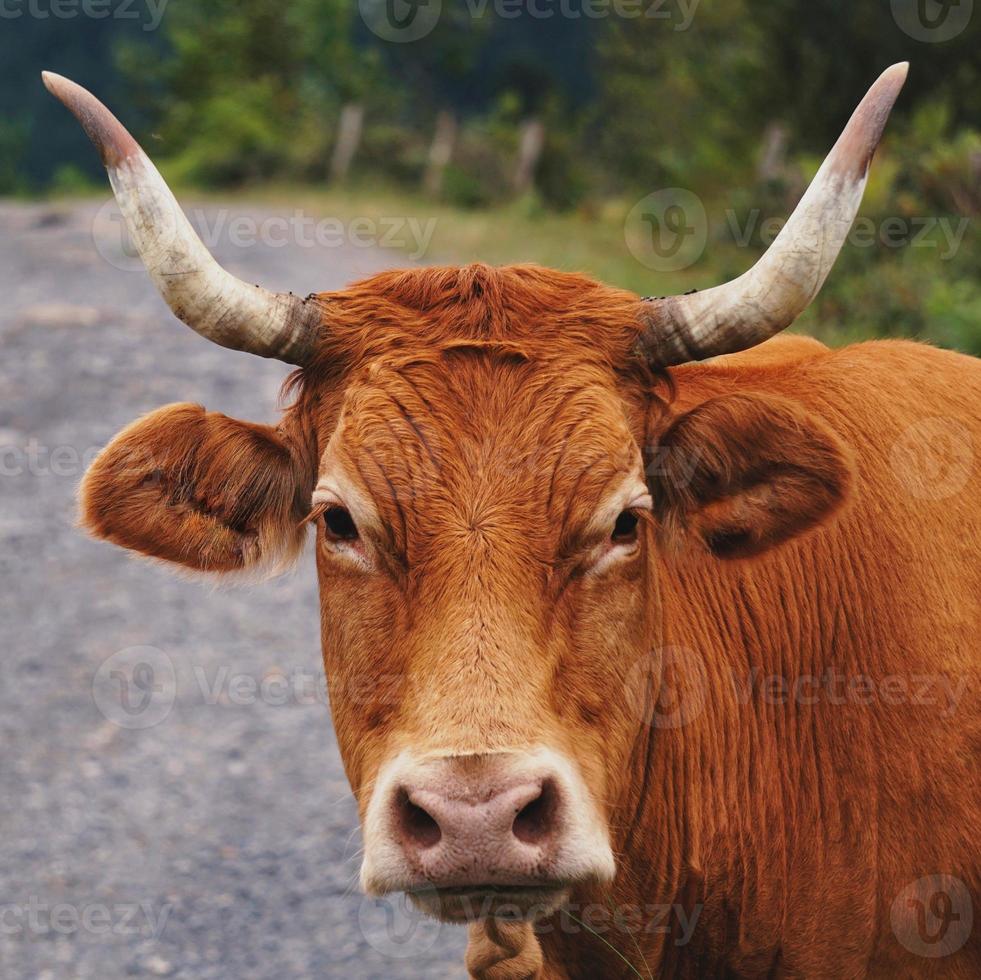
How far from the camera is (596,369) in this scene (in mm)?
3428

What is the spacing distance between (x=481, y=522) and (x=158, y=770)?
471cm

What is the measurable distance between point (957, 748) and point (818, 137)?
17011mm

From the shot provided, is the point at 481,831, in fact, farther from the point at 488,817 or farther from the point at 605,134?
the point at 605,134

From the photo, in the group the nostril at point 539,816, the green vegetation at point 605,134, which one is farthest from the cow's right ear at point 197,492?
the green vegetation at point 605,134

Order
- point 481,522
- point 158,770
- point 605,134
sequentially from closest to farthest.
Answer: point 481,522 < point 158,770 < point 605,134

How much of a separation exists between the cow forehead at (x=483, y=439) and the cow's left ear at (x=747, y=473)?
273 millimetres

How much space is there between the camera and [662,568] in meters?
3.86

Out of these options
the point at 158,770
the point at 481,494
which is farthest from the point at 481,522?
the point at 158,770

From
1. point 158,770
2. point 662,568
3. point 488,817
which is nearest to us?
point 488,817

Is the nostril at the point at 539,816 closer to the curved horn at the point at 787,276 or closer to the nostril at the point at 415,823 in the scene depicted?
the nostril at the point at 415,823

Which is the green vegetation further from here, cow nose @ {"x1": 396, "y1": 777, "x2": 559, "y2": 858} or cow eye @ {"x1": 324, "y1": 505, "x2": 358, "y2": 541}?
cow nose @ {"x1": 396, "y1": 777, "x2": 559, "y2": 858}

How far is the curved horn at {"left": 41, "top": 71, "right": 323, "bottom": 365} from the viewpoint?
3227 millimetres

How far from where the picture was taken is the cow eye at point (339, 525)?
11.0 ft

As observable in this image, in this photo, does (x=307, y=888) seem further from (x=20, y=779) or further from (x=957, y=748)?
(x=957, y=748)
